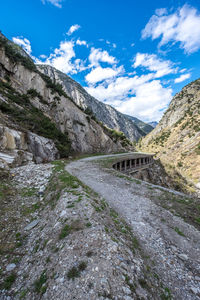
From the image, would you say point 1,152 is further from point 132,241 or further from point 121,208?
point 132,241

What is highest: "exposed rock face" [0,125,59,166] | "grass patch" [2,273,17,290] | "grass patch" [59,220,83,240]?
"exposed rock face" [0,125,59,166]

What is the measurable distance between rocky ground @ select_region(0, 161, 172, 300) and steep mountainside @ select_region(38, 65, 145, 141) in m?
39.3

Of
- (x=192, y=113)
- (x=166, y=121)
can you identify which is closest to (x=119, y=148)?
(x=192, y=113)

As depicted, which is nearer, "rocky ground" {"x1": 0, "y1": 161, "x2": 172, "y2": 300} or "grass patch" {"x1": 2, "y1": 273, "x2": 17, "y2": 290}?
"rocky ground" {"x1": 0, "y1": 161, "x2": 172, "y2": 300}

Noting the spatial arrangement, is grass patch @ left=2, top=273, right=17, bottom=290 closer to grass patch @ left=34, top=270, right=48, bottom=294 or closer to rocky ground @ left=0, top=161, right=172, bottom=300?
rocky ground @ left=0, top=161, right=172, bottom=300

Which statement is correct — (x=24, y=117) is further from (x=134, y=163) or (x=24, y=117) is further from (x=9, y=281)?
(x=134, y=163)

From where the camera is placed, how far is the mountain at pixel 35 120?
503 inches

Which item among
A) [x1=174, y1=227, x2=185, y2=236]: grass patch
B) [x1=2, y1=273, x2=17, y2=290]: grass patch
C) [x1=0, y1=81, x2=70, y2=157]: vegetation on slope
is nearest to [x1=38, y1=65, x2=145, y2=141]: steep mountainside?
[x1=0, y1=81, x2=70, y2=157]: vegetation on slope

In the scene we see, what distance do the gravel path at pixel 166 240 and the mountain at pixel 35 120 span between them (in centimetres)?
1006

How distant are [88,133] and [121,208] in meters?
27.9

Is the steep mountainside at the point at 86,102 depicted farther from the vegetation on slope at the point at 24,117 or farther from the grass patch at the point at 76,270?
the grass patch at the point at 76,270

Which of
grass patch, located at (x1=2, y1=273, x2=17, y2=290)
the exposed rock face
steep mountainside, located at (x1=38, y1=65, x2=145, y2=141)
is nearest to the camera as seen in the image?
grass patch, located at (x1=2, y1=273, x2=17, y2=290)

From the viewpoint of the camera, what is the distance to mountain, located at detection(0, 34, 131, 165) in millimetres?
12766

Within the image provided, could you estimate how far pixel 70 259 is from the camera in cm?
272
